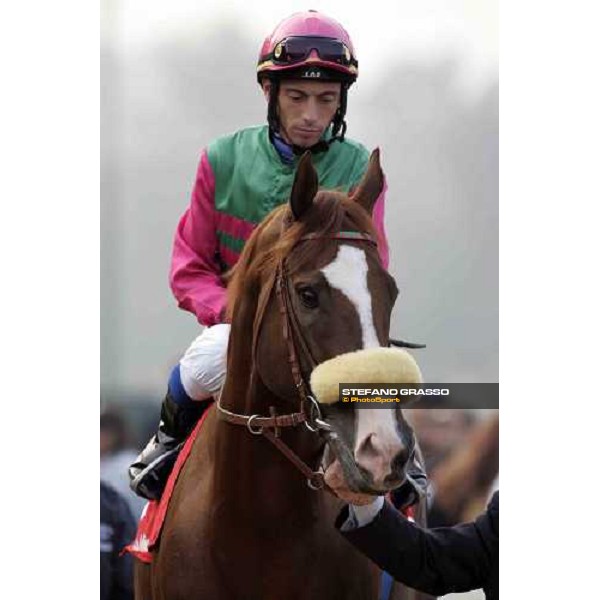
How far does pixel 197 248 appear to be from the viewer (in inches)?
89.9

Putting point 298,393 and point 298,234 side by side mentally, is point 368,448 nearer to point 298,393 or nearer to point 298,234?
point 298,393

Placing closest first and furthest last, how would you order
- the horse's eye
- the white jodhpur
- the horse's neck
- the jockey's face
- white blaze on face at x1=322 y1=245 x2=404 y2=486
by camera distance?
white blaze on face at x1=322 y1=245 x2=404 y2=486 < the horse's eye < the horse's neck < the white jodhpur < the jockey's face

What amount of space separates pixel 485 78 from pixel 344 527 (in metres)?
1.09

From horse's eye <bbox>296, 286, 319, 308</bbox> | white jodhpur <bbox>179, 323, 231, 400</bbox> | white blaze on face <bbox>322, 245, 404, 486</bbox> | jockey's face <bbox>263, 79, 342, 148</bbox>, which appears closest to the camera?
white blaze on face <bbox>322, 245, 404, 486</bbox>

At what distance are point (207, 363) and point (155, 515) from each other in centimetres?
36

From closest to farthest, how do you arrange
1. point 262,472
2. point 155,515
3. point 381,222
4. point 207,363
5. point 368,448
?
point 368,448 < point 262,472 < point 207,363 < point 155,515 < point 381,222

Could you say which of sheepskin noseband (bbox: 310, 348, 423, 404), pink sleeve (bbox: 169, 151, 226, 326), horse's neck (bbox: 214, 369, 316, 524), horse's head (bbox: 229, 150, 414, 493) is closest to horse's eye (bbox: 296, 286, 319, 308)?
horse's head (bbox: 229, 150, 414, 493)

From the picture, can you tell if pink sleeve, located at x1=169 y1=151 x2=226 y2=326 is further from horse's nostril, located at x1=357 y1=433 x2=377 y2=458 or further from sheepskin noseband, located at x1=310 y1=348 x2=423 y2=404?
horse's nostril, located at x1=357 y1=433 x2=377 y2=458

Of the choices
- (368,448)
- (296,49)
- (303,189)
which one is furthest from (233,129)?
(368,448)

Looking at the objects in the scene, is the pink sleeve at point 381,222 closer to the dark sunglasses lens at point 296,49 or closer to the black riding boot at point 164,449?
the dark sunglasses lens at point 296,49

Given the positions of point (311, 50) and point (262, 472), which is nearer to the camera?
point (262, 472)

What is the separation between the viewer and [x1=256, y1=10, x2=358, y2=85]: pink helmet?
2129 millimetres

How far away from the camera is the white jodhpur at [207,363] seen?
2041 mm
